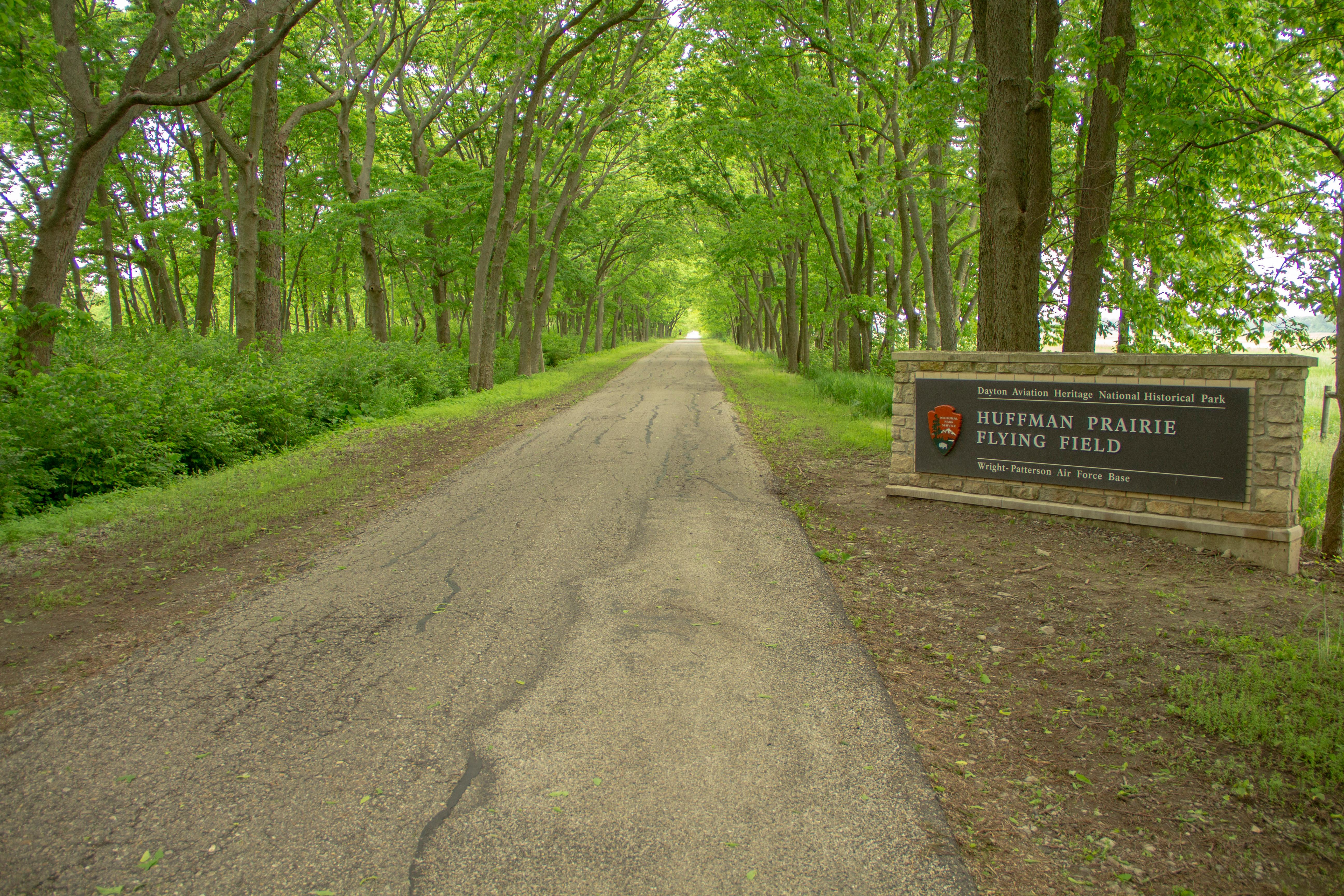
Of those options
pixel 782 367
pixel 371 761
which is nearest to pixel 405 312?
pixel 782 367

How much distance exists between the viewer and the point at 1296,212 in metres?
7.00

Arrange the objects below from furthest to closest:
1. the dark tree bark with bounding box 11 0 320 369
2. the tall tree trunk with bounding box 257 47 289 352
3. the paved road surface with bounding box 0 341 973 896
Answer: the tall tree trunk with bounding box 257 47 289 352 < the dark tree bark with bounding box 11 0 320 369 < the paved road surface with bounding box 0 341 973 896

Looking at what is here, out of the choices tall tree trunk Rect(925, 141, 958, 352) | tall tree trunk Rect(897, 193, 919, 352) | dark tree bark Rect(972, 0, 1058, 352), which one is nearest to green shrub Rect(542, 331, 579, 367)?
tall tree trunk Rect(897, 193, 919, 352)

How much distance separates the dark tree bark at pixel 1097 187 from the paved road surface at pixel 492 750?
6865mm

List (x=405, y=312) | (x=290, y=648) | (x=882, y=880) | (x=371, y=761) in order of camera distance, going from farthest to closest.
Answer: (x=405, y=312) < (x=290, y=648) < (x=371, y=761) < (x=882, y=880)

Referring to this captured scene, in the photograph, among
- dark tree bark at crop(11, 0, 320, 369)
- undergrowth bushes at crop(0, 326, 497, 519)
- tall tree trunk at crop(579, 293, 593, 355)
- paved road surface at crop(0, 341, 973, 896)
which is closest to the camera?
paved road surface at crop(0, 341, 973, 896)

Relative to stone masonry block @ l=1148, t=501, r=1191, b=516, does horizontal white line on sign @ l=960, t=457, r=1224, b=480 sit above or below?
above

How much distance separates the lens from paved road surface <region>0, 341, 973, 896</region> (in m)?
2.57

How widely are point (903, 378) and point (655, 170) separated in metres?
17.3

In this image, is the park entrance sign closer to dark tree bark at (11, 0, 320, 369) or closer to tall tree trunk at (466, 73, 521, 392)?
dark tree bark at (11, 0, 320, 369)

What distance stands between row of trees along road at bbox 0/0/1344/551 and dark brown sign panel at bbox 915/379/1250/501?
108cm

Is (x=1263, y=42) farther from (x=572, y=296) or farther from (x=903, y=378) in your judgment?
(x=572, y=296)

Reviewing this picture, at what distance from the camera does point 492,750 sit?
128 inches

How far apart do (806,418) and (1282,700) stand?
38.3 ft
